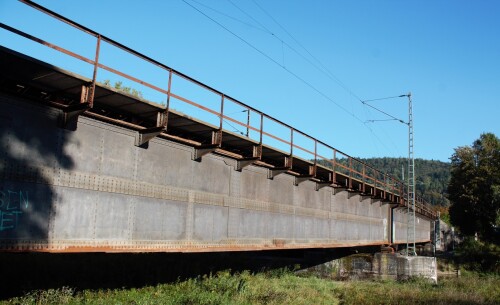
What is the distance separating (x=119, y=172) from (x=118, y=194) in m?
0.62

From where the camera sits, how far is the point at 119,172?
11.9m

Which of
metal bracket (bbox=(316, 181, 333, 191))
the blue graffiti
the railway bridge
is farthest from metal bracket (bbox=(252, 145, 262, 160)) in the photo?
the blue graffiti

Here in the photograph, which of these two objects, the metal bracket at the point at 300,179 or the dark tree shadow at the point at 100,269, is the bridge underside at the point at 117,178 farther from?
the dark tree shadow at the point at 100,269

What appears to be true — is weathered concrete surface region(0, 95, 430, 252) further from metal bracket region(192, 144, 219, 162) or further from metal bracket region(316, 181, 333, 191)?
metal bracket region(316, 181, 333, 191)

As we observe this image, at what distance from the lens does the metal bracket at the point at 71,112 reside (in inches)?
413

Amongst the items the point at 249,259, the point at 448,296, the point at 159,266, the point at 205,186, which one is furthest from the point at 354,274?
the point at 205,186

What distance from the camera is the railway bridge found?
32.0 feet

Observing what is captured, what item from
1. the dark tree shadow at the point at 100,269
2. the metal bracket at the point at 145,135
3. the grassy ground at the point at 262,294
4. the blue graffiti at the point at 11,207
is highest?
the metal bracket at the point at 145,135

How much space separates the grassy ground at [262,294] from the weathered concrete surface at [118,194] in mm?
3357

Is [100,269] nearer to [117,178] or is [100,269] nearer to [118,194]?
[118,194]

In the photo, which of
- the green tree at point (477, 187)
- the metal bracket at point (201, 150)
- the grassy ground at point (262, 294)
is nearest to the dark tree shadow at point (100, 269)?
the grassy ground at point (262, 294)

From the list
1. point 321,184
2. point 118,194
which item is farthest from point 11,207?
point 321,184

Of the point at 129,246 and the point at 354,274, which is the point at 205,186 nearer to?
the point at 129,246

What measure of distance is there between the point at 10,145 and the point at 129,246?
13.9 ft
